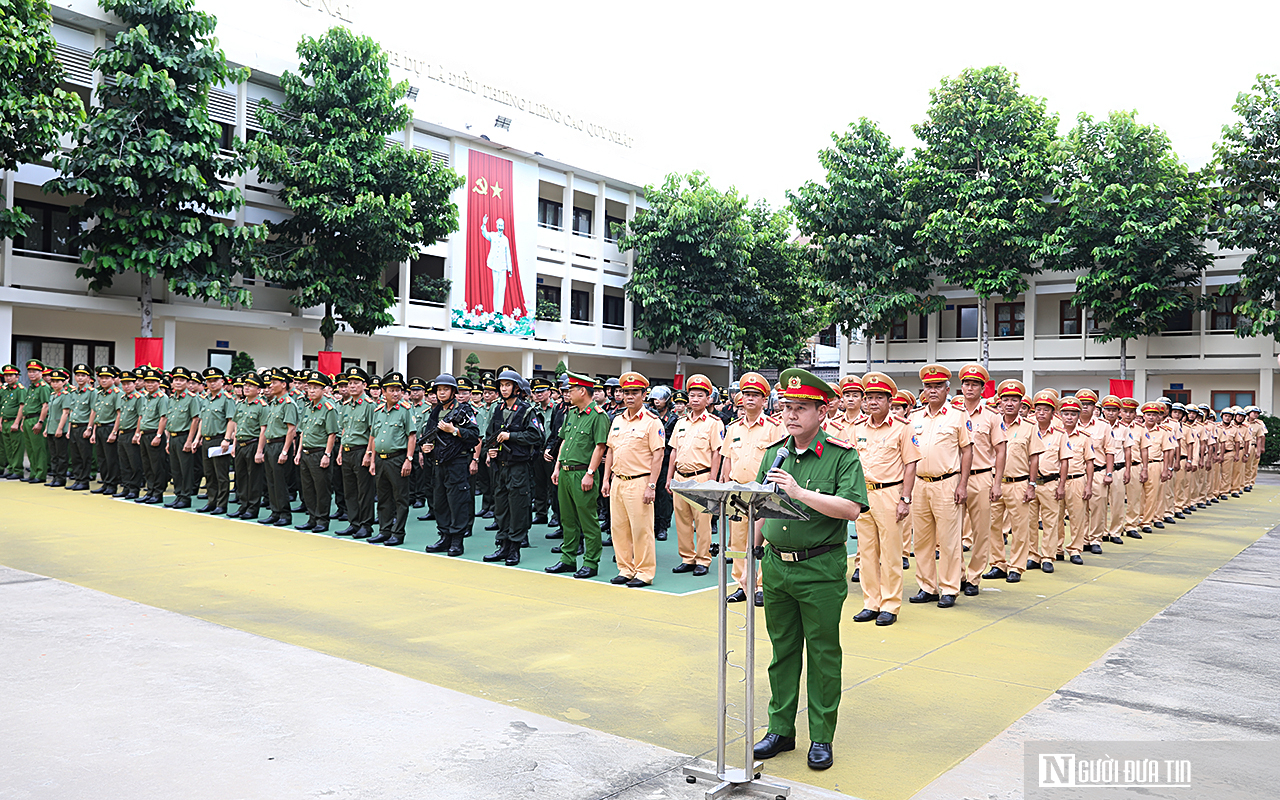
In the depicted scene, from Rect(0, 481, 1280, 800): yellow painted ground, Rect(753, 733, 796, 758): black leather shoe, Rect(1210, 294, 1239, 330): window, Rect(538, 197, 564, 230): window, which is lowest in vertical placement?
Rect(0, 481, 1280, 800): yellow painted ground

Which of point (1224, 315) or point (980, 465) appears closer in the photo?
point (980, 465)

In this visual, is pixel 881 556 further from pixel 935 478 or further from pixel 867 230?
pixel 867 230

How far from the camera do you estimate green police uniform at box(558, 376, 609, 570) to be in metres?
9.33

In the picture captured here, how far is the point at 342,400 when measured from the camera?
40.7ft

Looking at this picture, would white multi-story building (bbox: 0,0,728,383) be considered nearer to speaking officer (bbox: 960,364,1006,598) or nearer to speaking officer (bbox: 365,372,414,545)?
speaking officer (bbox: 365,372,414,545)


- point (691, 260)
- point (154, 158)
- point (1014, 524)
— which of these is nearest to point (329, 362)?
point (154, 158)

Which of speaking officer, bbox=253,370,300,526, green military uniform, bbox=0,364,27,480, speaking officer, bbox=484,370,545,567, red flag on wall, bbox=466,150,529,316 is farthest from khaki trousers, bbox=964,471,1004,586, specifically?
red flag on wall, bbox=466,150,529,316

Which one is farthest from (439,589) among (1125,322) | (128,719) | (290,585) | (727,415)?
(1125,322)

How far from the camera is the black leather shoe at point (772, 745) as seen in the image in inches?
177

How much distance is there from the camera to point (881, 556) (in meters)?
7.61

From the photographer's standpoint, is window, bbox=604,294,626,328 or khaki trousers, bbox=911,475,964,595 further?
window, bbox=604,294,626,328

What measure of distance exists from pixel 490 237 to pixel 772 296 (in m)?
10.7

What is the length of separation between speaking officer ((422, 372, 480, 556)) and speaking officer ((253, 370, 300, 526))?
272cm

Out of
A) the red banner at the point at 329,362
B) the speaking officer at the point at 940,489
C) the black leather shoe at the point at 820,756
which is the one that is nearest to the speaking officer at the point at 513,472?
the speaking officer at the point at 940,489
